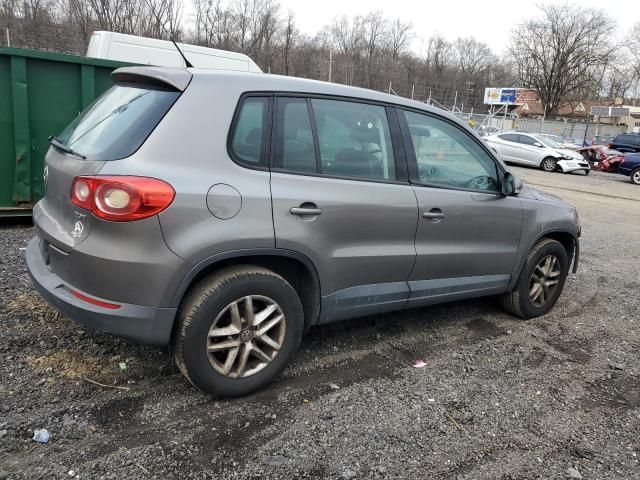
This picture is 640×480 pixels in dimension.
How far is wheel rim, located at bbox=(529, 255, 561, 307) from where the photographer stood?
184 inches

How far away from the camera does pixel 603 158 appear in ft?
81.9

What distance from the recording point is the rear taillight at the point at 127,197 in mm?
2543

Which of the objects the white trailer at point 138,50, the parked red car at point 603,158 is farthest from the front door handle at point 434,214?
the parked red car at point 603,158

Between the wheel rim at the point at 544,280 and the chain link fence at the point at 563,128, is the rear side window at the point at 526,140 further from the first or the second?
the wheel rim at the point at 544,280

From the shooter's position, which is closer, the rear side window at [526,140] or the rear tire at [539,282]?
the rear tire at [539,282]

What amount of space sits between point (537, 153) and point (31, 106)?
20974mm

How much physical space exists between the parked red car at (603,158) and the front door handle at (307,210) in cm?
2537

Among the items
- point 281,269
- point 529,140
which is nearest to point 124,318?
point 281,269

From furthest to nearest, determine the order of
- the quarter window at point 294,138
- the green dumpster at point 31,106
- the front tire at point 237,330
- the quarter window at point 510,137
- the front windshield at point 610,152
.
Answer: the front windshield at point 610,152
the quarter window at point 510,137
the green dumpster at point 31,106
the quarter window at point 294,138
the front tire at point 237,330

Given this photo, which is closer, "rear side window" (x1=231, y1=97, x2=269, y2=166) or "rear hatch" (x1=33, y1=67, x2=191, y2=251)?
"rear hatch" (x1=33, y1=67, x2=191, y2=251)

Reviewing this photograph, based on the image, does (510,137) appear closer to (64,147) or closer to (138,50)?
(138,50)

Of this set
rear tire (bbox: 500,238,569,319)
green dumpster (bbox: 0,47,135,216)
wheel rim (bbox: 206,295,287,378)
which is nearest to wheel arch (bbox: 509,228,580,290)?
rear tire (bbox: 500,238,569,319)

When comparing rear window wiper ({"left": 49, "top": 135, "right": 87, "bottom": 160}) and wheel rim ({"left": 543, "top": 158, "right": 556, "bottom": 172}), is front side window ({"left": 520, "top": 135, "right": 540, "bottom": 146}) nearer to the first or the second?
wheel rim ({"left": 543, "top": 158, "right": 556, "bottom": 172})

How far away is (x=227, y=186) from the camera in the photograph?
2748mm
